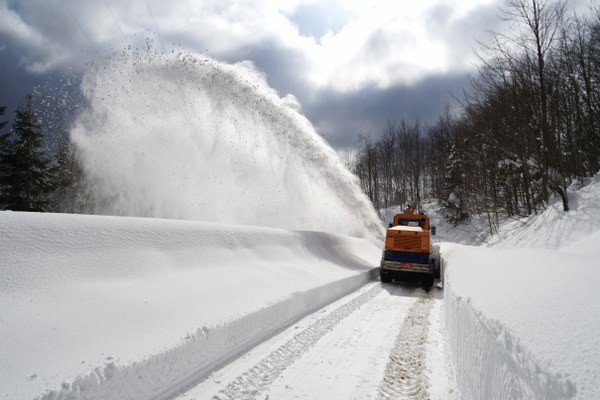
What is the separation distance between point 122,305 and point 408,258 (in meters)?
9.50

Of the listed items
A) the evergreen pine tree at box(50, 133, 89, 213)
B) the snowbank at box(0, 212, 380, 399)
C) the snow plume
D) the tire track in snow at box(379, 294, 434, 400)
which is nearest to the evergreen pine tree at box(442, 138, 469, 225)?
the snow plume

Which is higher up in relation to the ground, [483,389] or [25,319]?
[25,319]

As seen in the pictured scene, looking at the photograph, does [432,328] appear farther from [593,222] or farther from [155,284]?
[593,222]

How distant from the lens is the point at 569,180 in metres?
18.1

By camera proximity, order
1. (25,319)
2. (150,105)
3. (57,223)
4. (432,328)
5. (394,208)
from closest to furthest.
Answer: (25,319), (57,223), (432,328), (150,105), (394,208)

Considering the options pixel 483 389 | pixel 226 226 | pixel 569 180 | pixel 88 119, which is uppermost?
pixel 88 119

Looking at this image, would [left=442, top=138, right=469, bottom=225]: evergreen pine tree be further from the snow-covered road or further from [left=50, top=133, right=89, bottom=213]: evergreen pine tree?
the snow-covered road

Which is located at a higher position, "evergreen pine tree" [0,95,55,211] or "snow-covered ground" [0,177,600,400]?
"evergreen pine tree" [0,95,55,211]

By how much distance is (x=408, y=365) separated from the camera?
5004mm

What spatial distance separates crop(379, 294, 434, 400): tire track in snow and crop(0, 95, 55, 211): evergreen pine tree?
24.2 metres

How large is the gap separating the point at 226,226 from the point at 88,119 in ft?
37.4

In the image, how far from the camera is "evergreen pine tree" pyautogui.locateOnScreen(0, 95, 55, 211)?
22.8 meters

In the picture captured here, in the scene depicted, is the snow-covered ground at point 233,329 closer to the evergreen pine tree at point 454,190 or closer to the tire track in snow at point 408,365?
the tire track in snow at point 408,365

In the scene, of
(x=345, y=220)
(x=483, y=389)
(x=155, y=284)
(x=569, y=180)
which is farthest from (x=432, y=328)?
(x=569, y=180)
